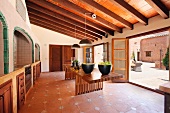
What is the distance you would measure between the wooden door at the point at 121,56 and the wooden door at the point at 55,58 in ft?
15.3

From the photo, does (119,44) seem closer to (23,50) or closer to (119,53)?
(119,53)

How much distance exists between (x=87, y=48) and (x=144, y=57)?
1070 centimetres

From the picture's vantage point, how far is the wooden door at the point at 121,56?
4926 mm

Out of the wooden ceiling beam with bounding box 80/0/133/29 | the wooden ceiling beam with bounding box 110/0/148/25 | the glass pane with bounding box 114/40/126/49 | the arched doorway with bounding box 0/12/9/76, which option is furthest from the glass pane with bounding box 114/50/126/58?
the arched doorway with bounding box 0/12/9/76

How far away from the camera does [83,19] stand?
4.68m

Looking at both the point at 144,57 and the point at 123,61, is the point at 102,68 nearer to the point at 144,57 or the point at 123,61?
the point at 123,61

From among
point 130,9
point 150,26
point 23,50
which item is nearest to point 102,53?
point 150,26

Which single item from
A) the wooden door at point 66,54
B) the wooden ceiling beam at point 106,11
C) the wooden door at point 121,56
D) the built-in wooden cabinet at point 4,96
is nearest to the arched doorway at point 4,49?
the built-in wooden cabinet at point 4,96

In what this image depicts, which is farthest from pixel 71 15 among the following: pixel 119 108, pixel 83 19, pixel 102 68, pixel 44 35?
pixel 44 35

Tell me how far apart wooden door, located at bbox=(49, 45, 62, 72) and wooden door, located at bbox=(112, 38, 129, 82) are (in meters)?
4.67

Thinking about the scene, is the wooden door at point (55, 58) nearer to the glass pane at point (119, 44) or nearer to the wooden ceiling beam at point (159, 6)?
the glass pane at point (119, 44)

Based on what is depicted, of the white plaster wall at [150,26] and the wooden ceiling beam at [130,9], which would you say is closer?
the wooden ceiling beam at [130,9]

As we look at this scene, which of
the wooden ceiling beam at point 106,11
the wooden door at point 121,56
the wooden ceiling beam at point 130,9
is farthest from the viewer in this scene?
the wooden door at point 121,56

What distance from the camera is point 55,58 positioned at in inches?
330
